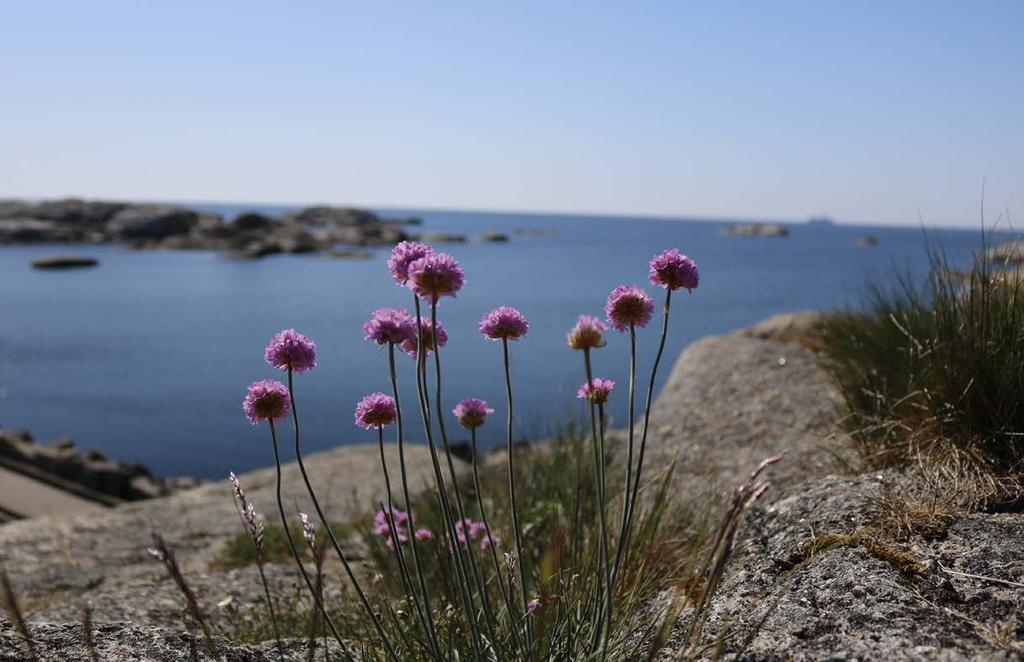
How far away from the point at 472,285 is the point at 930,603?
41767mm

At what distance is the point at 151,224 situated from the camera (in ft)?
259

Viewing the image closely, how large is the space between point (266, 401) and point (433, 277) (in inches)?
26.9

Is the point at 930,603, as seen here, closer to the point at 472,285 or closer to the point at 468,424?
the point at 468,424

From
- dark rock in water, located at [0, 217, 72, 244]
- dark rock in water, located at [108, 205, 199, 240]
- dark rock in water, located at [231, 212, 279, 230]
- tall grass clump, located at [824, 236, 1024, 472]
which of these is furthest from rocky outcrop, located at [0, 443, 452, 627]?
dark rock in water, located at [0, 217, 72, 244]

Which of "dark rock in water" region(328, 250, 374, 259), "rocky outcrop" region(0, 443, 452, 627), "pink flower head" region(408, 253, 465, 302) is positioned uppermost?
"pink flower head" region(408, 253, 465, 302)

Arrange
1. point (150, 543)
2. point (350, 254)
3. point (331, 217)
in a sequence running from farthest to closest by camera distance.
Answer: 1. point (331, 217)
2. point (350, 254)
3. point (150, 543)

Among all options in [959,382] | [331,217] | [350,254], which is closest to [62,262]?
[350,254]

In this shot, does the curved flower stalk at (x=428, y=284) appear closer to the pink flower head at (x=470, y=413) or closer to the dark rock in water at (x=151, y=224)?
the pink flower head at (x=470, y=413)

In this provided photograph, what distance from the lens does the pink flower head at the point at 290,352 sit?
237 cm

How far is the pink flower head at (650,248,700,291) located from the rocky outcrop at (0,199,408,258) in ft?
210

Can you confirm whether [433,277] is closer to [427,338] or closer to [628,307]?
[427,338]

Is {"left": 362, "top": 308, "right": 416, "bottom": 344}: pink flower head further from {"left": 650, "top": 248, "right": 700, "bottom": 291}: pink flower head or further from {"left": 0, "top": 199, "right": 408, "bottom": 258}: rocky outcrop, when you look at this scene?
{"left": 0, "top": 199, "right": 408, "bottom": 258}: rocky outcrop

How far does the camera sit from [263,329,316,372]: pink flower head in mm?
2365

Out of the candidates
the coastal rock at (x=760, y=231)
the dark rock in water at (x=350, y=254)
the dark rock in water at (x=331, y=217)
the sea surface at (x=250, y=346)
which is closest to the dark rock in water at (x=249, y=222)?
the dark rock in water at (x=350, y=254)
